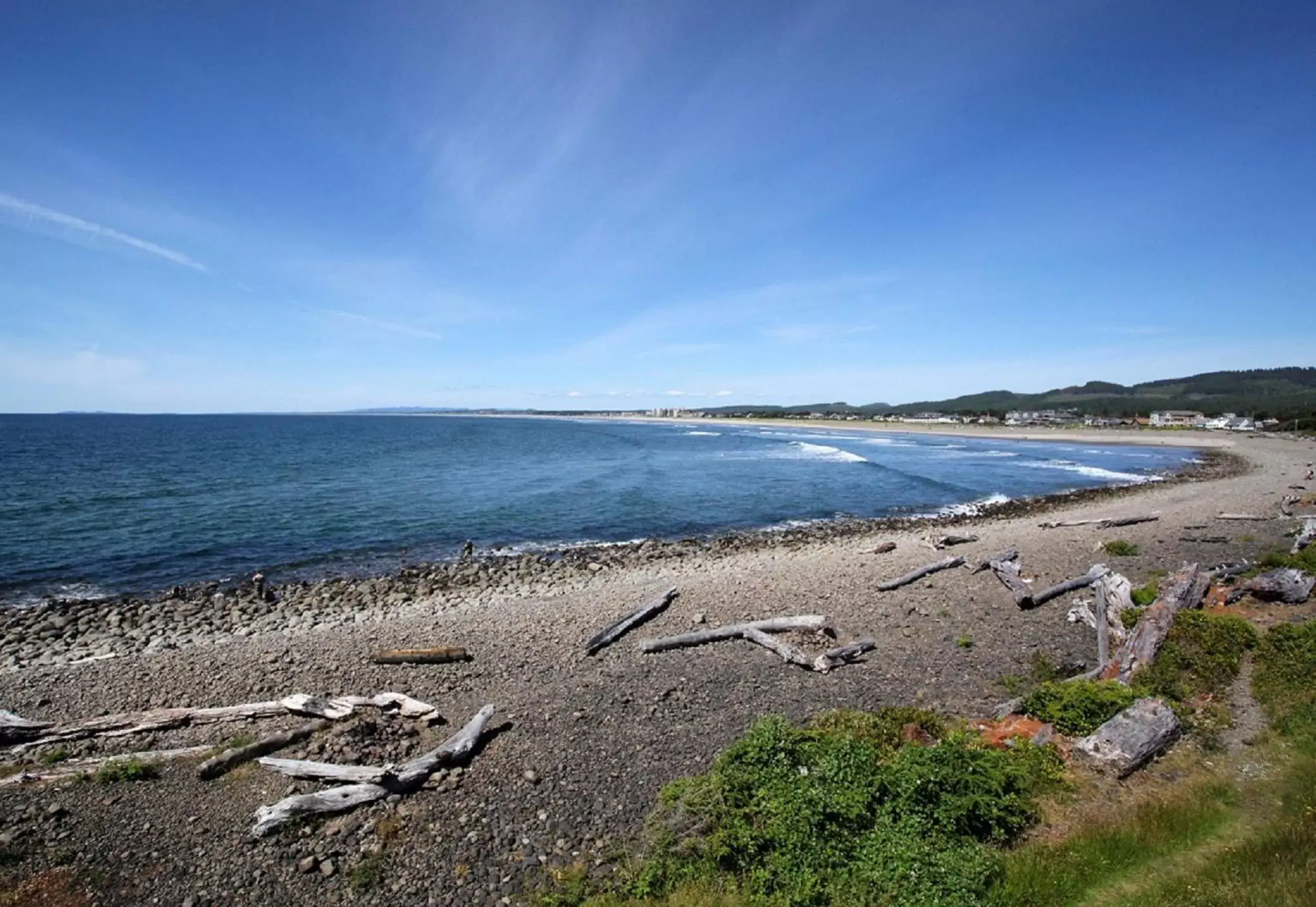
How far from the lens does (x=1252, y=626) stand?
12.2 metres

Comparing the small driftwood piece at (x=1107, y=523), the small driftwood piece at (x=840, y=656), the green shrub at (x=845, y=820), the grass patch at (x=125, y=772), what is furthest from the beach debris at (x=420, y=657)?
the small driftwood piece at (x=1107, y=523)

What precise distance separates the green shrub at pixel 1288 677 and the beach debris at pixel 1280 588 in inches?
152

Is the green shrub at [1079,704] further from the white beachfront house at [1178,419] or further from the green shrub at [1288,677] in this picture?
the white beachfront house at [1178,419]

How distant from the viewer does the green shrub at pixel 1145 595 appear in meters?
15.6

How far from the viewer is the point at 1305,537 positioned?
2205 centimetres

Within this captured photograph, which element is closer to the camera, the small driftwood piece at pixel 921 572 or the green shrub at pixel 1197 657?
the green shrub at pixel 1197 657

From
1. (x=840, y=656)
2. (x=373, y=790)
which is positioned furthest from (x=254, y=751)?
(x=840, y=656)

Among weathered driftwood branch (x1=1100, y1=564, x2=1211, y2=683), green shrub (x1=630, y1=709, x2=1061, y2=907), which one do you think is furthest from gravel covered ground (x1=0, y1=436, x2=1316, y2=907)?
weathered driftwood branch (x1=1100, y1=564, x2=1211, y2=683)

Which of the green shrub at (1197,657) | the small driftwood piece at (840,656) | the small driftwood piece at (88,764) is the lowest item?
the small driftwood piece at (88,764)

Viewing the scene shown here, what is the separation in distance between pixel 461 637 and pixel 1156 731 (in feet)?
49.1

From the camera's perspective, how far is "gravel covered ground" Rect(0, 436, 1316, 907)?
8.04m

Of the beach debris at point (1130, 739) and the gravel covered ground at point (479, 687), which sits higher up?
the beach debris at point (1130, 739)

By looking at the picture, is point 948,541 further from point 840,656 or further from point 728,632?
point 728,632

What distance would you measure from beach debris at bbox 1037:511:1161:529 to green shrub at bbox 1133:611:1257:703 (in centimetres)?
2040
